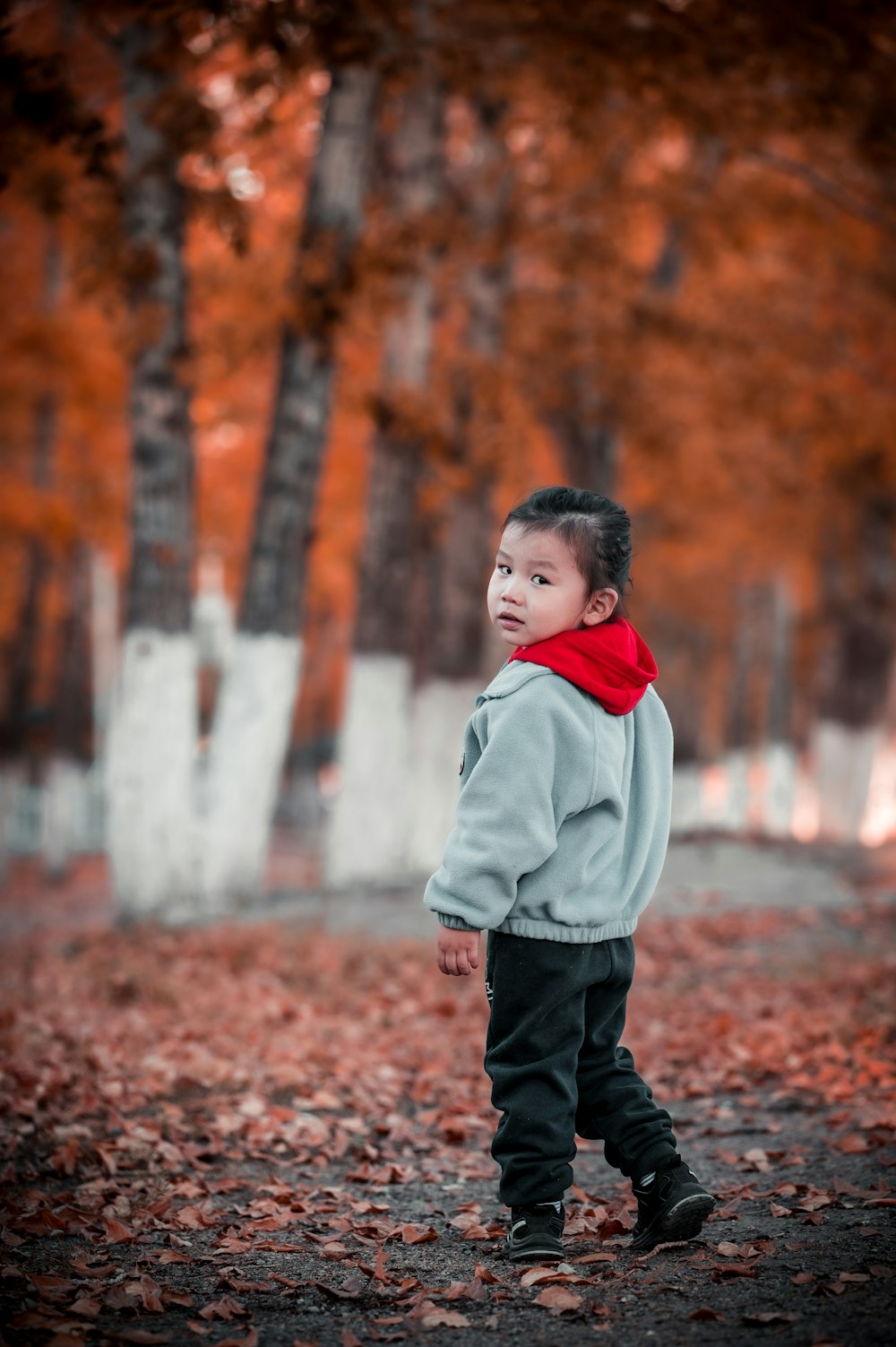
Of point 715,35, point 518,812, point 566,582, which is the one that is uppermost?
point 715,35

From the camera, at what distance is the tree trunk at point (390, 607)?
1120cm

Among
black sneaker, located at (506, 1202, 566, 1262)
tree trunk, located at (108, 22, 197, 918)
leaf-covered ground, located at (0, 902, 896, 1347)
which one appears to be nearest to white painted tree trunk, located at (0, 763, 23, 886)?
tree trunk, located at (108, 22, 197, 918)

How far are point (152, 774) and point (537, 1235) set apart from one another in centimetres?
659

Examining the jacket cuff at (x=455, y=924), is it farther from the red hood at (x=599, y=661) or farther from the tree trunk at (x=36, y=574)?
the tree trunk at (x=36, y=574)

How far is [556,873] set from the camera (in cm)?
315

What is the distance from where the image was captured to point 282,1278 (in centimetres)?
315

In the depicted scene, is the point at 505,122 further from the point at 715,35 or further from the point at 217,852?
the point at 217,852

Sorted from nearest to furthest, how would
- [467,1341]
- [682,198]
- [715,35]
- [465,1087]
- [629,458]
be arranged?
[467,1341], [465,1087], [715,35], [682,198], [629,458]

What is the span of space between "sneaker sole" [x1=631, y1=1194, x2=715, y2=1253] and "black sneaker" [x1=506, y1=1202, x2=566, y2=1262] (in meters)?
0.24

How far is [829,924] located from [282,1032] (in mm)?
5068

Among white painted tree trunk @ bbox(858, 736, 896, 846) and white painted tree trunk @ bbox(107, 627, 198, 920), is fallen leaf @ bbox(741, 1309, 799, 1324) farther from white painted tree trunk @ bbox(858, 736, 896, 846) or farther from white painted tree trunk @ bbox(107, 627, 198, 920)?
white painted tree trunk @ bbox(858, 736, 896, 846)

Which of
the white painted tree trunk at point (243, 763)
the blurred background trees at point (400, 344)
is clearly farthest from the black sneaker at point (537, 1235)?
the white painted tree trunk at point (243, 763)

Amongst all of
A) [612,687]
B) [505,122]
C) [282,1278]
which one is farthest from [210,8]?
[505,122]

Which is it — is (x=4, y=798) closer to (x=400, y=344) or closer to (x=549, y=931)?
(x=400, y=344)
